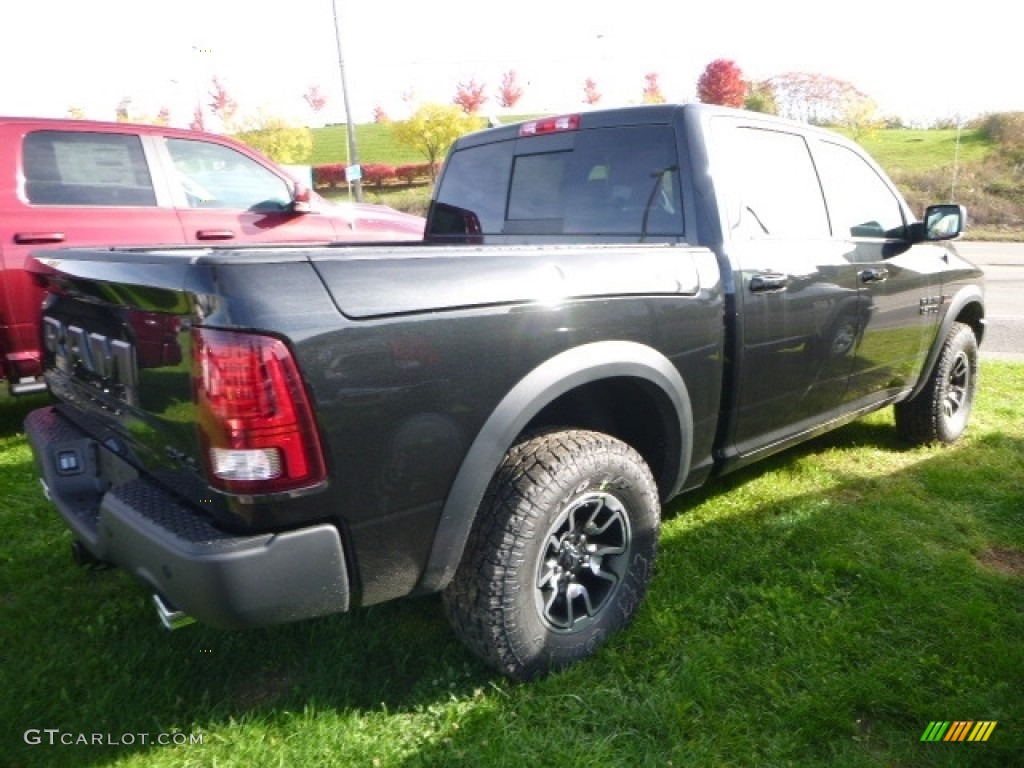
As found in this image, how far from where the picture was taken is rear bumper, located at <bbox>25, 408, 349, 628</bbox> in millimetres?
1556

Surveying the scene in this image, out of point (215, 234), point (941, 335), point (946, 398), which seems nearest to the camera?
point (941, 335)

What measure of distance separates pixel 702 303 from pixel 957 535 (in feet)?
5.62

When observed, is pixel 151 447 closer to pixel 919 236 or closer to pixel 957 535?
pixel 957 535

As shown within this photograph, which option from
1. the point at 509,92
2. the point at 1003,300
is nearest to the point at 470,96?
the point at 509,92

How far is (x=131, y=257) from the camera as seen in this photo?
180 cm

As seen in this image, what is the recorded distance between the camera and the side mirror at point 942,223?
3.54 metres

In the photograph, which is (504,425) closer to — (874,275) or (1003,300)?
(874,275)

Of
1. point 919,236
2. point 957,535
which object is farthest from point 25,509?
point 919,236

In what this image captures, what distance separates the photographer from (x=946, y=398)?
13.8 ft

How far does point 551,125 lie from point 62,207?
3245 millimetres

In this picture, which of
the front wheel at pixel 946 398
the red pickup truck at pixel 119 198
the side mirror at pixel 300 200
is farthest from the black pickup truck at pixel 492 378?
the side mirror at pixel 300 200

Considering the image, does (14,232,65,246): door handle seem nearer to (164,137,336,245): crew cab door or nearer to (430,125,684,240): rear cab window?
(164,137,336,245): crew cab door

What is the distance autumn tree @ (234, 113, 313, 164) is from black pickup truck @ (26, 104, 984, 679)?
36.7 m

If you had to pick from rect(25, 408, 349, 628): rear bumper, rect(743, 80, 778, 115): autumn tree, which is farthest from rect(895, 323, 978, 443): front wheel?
rect(743, 80, 778, 115): autumn tree
